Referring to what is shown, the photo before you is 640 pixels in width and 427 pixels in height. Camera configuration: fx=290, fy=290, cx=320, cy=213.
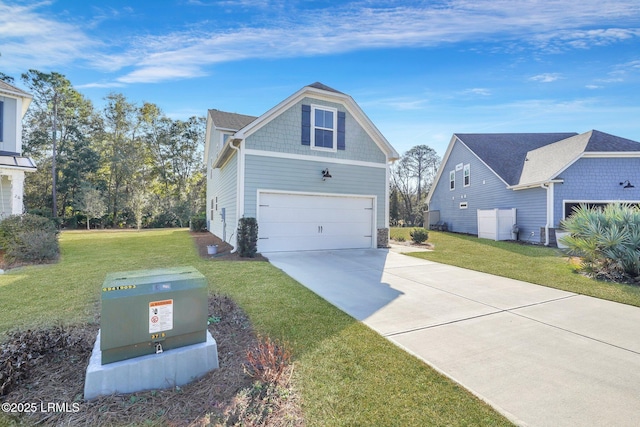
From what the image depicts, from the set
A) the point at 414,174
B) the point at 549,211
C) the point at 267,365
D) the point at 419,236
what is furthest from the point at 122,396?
the point at 414,174

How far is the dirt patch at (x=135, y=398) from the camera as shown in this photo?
2.09m

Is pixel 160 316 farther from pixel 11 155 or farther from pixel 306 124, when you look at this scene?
pixel 11 155

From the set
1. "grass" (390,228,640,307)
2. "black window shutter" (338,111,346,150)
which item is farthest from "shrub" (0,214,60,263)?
"grass" (390,228,640,307)

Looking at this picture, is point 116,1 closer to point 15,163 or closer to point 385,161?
point 15,163

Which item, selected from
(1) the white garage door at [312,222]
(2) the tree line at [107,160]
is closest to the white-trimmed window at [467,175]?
(1) the white garage door at [312,222]

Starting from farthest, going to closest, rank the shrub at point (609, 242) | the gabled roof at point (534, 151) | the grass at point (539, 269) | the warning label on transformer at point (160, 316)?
the gabled roof at point (534, 151) < the shrub at point (609, 242) < the grass at point (539, 269) < the warning label on transformer at point (160, 316)

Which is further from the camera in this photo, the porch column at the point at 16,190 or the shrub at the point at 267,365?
the porch column at the point at 16,190

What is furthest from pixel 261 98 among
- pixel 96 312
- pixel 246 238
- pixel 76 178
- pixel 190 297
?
pixel 76 178

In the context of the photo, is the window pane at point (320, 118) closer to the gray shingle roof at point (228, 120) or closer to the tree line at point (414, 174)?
the gray shingle roof at point (228, 120)

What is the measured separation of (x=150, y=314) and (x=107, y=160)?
31.6 m

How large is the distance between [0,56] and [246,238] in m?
15.4

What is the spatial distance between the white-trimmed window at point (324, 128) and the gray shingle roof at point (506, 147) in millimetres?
10741

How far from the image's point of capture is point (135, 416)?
214 cm

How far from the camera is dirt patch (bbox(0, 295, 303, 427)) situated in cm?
209
